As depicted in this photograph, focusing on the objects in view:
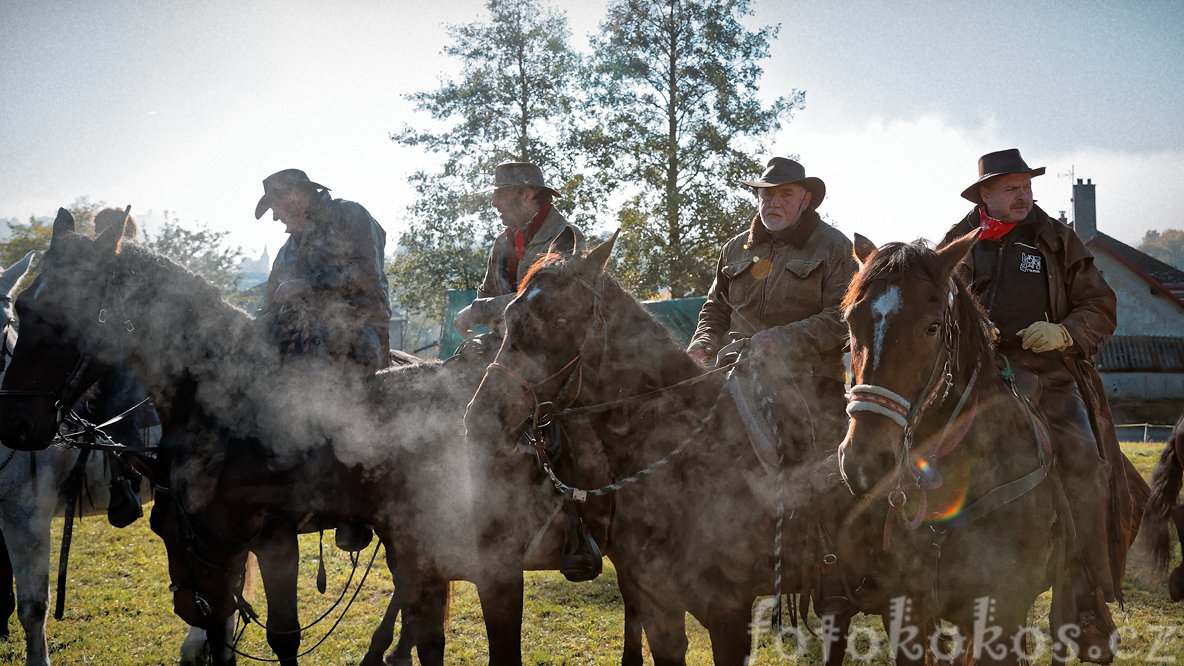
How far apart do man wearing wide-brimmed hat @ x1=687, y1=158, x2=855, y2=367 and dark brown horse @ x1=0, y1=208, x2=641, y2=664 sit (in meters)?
1.63

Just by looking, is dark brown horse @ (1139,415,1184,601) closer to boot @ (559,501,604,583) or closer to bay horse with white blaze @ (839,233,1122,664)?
bay horse with white blaze @ (839,233,1122,664)

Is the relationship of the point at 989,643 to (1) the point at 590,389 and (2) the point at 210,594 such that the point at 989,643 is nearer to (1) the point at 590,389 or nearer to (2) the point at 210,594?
(1) the point at 590,389

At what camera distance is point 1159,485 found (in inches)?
286

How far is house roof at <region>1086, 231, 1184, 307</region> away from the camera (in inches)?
1347

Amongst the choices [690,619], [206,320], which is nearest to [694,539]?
[206,320]

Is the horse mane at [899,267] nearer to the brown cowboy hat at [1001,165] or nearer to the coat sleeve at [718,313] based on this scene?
the brown cowboy hat at [1001,165]

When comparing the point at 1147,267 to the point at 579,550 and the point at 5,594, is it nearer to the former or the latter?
the point at 579,550

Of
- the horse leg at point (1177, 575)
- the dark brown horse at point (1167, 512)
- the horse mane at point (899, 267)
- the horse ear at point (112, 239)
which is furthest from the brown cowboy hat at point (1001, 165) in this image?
the horse ear at point (112, 239)

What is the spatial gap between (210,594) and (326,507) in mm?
855

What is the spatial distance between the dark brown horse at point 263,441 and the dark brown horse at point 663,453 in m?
0.74

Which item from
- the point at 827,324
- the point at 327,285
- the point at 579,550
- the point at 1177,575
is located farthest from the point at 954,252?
the point at 1177,575

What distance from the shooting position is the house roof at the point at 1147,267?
34.2 meters

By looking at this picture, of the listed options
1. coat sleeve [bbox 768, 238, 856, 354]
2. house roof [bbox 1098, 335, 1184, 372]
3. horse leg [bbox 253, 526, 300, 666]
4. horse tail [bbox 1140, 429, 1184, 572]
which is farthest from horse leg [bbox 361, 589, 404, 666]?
house roof [bbox 1098, 335, 1184, 372]

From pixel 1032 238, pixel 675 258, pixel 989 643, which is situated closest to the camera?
pixel 989 643
